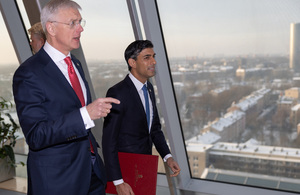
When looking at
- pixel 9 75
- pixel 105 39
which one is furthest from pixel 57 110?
pixel 9 75

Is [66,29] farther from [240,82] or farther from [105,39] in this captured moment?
[105,39]

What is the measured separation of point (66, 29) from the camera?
166 cm

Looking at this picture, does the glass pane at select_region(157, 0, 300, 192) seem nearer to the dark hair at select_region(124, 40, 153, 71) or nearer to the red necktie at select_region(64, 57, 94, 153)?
the dark hair at select_region(124, 40, 153, 71)

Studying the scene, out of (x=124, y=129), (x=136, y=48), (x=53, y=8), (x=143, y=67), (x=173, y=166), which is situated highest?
(x=53, y=8)

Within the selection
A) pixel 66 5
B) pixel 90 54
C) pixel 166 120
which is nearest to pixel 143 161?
pixel 66 5

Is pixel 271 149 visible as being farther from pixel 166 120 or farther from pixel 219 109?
pixel 166 120

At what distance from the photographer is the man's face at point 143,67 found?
2.40 m

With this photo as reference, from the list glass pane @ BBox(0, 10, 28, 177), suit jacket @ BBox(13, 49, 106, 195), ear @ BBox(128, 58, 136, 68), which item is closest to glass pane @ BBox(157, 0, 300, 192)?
ear @ BBox(128, 58, 136, 68)

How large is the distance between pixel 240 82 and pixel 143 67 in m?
1.08

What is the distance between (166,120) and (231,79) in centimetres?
77

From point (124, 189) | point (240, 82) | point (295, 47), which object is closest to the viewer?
point (124, 189)

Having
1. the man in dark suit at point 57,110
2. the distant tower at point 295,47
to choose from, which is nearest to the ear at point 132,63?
the man in dark suit at point 57,110

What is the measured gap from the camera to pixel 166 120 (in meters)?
3.45

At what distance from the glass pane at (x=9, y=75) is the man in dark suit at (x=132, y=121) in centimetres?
289
